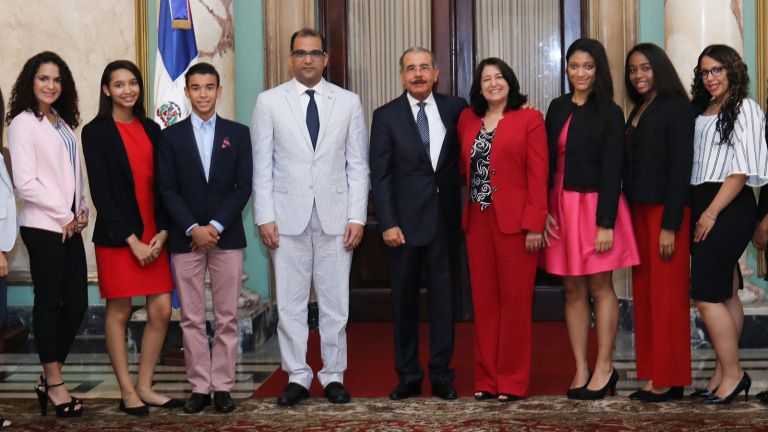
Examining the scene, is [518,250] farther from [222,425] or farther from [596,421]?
[222,425]

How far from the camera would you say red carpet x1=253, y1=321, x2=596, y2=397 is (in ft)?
16.4

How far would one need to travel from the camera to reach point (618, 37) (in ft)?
22.7

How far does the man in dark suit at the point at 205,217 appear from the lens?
440 cm

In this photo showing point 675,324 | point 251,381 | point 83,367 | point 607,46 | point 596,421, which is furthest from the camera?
point 607,46

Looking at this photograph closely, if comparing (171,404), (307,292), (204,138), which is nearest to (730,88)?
(307,292)

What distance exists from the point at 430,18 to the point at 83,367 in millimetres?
3706

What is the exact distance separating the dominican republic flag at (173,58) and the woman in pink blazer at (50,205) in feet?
4.07

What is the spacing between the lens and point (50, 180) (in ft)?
14.3

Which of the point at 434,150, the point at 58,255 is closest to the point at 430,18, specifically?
the point at 434,150

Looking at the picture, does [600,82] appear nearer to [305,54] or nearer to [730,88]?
[730,88]

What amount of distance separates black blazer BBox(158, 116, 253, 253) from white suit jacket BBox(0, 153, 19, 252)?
2.19 feet

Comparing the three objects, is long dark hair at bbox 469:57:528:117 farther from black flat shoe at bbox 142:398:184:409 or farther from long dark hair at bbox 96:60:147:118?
black flat shoe at bbox 142:398:184:409

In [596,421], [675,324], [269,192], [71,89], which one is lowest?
[596,421]

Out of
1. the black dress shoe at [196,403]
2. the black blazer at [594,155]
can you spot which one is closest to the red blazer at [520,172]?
the black blazer at [594,155]
